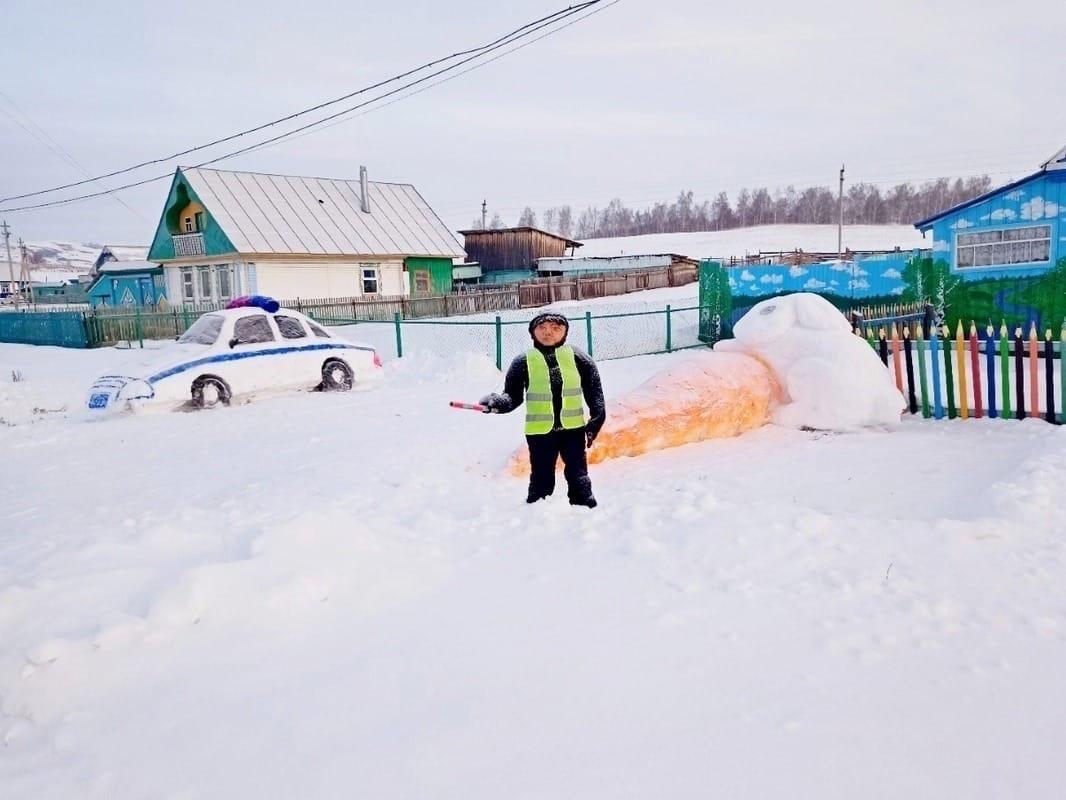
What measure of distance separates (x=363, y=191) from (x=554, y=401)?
2972cm

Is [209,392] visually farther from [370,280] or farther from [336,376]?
[370,280]

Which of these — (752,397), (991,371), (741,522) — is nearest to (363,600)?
(741,522)

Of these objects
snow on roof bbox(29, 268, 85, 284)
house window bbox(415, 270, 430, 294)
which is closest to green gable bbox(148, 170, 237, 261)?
house window bbox(415, 270, 430, 294)

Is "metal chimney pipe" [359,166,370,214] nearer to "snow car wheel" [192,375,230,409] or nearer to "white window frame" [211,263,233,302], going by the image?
"white window frame" [211,263,233,302]

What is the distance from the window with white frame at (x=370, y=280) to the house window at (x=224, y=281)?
17.1ft

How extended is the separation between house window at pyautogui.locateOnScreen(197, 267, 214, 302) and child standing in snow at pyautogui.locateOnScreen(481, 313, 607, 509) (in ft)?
90.3

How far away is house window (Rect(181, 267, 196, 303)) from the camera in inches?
1177

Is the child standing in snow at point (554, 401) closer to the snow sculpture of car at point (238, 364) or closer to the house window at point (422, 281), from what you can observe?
the snow sculpture of car at point (238, 364)

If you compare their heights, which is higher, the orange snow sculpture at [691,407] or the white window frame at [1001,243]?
the white window frame at [1001,243]

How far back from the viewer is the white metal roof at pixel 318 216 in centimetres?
2714

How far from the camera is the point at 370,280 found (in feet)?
99.6

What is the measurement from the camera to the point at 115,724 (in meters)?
2.61

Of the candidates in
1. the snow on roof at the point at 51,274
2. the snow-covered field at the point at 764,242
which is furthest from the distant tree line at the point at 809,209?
the snow on roof at the point at 51,274

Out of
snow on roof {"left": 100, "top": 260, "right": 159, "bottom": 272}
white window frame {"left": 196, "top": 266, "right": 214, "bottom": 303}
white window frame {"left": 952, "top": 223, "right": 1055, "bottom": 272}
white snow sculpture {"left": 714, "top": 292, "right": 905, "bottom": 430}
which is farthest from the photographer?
snow on roof {"left": 100, "top": 260, "right": 159, "bottom": 272}
